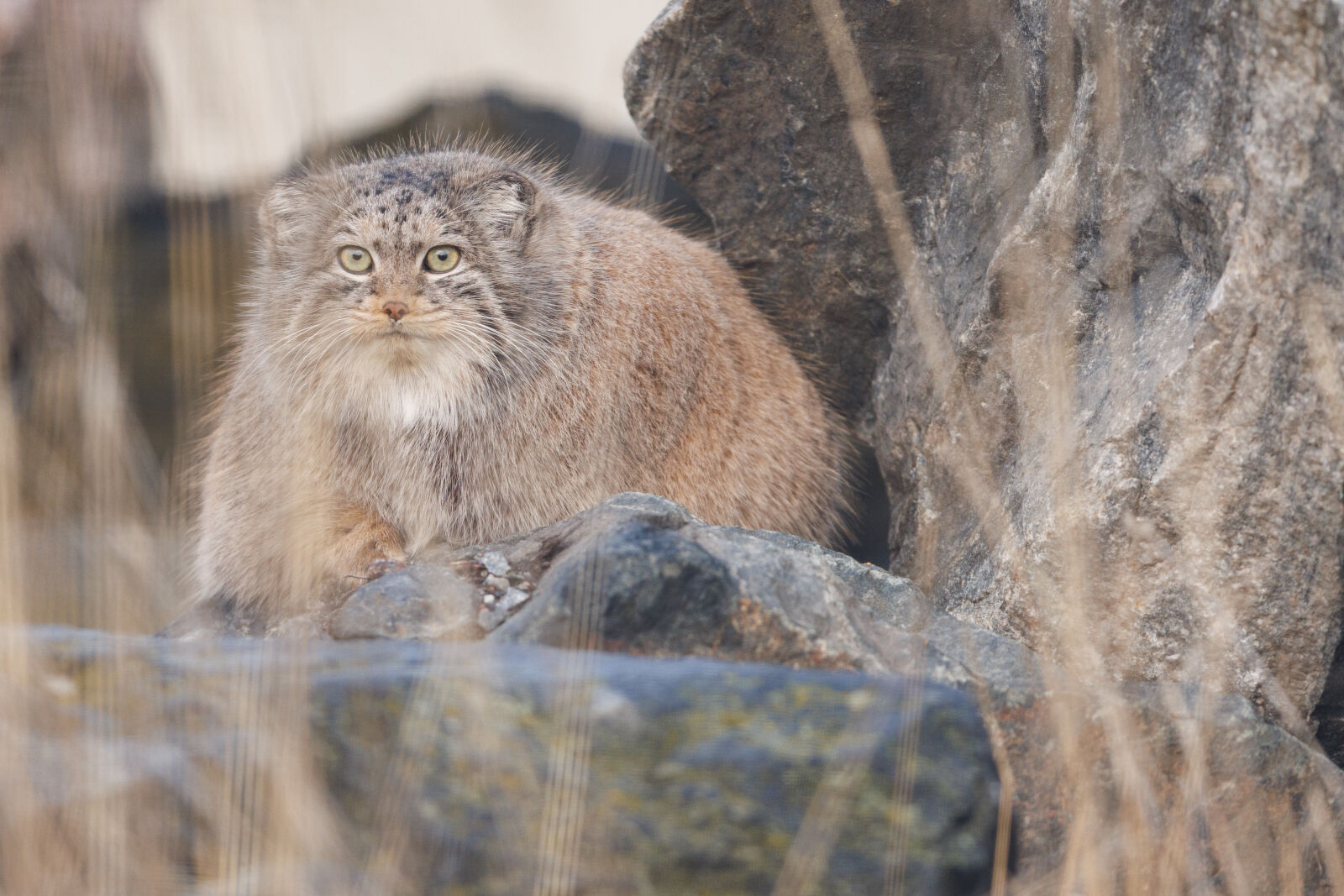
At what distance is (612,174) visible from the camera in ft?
22.7

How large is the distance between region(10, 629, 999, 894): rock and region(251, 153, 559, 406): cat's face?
1.63 m

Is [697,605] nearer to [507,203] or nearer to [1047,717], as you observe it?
[1047,717]

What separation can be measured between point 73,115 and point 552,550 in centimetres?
169

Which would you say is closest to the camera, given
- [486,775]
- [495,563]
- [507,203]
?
[486,775]

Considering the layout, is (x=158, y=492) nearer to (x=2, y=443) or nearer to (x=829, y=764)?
(x=2, y=443)

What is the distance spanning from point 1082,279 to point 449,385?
6.76 feet

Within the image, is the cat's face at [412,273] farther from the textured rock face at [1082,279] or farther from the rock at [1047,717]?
the rock at [1047,717]

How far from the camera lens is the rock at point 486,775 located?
7.10 ft

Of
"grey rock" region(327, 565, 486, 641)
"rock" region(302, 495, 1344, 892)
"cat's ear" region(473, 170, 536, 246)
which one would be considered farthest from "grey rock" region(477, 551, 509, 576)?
"cat's ear" region(473, 170, 536, 246)

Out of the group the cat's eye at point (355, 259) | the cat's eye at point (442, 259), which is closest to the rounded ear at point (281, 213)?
the cat's eye at point (355, 259)

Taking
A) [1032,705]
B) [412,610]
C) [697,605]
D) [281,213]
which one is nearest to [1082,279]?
[1032,705]

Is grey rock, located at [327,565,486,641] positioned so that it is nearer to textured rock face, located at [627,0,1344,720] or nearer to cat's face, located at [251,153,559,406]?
cat's face, located at [251,153,559,406]

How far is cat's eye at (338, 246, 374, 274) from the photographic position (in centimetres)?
397

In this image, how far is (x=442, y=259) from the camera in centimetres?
399
